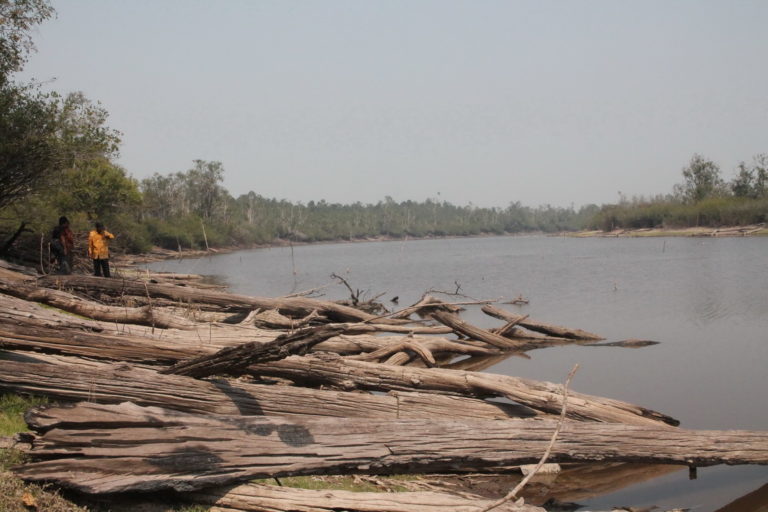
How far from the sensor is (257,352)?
559 cm

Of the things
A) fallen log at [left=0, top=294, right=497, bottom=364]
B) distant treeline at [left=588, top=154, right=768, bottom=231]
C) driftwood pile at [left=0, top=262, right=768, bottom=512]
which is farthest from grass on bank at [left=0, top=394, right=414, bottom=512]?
distant treeline at [left=588, top=154, right=768, bottom=231]

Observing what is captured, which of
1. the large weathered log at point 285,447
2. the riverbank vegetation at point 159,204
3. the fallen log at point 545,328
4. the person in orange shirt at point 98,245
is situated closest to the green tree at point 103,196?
the riverbank vegetation at point 159,204

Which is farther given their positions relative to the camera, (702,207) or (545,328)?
(702,207)

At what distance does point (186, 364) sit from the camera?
6172 millimetres

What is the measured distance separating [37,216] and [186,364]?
72.1 feet

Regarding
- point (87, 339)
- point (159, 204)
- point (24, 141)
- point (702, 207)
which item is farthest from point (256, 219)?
point (87, 339)

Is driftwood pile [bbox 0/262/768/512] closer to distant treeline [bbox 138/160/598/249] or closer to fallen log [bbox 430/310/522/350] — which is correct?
fallen log [bbox 430/310/522/350]

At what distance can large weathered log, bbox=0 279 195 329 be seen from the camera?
1049 cm

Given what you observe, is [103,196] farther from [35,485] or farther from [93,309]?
[35,485]

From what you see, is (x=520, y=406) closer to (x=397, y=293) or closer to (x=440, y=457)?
(x=440, y=457)

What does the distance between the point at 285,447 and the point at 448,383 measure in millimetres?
3463

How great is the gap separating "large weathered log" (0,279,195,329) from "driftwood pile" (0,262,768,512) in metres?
0.88

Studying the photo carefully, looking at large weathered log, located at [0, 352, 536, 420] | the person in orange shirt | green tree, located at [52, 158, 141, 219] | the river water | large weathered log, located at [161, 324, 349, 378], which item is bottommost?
the river water

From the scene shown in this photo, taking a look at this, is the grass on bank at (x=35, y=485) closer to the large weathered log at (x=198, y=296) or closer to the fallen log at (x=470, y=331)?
the large weathered log at (x=198, y=296)
